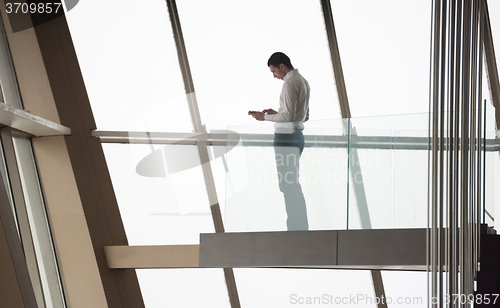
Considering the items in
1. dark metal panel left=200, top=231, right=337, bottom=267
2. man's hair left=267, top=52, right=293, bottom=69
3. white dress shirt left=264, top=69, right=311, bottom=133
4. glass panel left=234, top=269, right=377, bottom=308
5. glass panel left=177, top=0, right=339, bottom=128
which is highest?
glass panel left=177, top=0, right=339, bottom=128

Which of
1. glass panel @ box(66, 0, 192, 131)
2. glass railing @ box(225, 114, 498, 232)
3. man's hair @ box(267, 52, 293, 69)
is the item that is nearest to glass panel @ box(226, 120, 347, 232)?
glass railing @ box(225, 114, 498, 232)

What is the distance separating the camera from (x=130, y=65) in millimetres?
6215

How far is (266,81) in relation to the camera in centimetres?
615

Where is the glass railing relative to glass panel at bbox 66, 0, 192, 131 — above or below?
below

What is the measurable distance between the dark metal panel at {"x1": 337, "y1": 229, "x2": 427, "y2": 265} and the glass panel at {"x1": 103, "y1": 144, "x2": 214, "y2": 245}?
2.22m

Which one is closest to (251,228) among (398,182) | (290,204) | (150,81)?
(290,204)

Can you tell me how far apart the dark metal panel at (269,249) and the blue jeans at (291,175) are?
12 centimetres

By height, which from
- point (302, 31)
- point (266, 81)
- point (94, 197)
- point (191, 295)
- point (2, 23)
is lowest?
point (191, 295)

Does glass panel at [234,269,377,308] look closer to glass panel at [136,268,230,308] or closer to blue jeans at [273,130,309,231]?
glass panel at [136,268,230,308]

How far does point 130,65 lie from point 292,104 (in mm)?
2460

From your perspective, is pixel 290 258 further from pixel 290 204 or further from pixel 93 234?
pixel 93 234

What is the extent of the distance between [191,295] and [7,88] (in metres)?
3.00

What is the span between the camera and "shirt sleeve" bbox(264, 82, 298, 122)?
4.50 meters

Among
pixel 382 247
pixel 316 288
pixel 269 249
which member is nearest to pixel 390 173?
pixel 382 247
